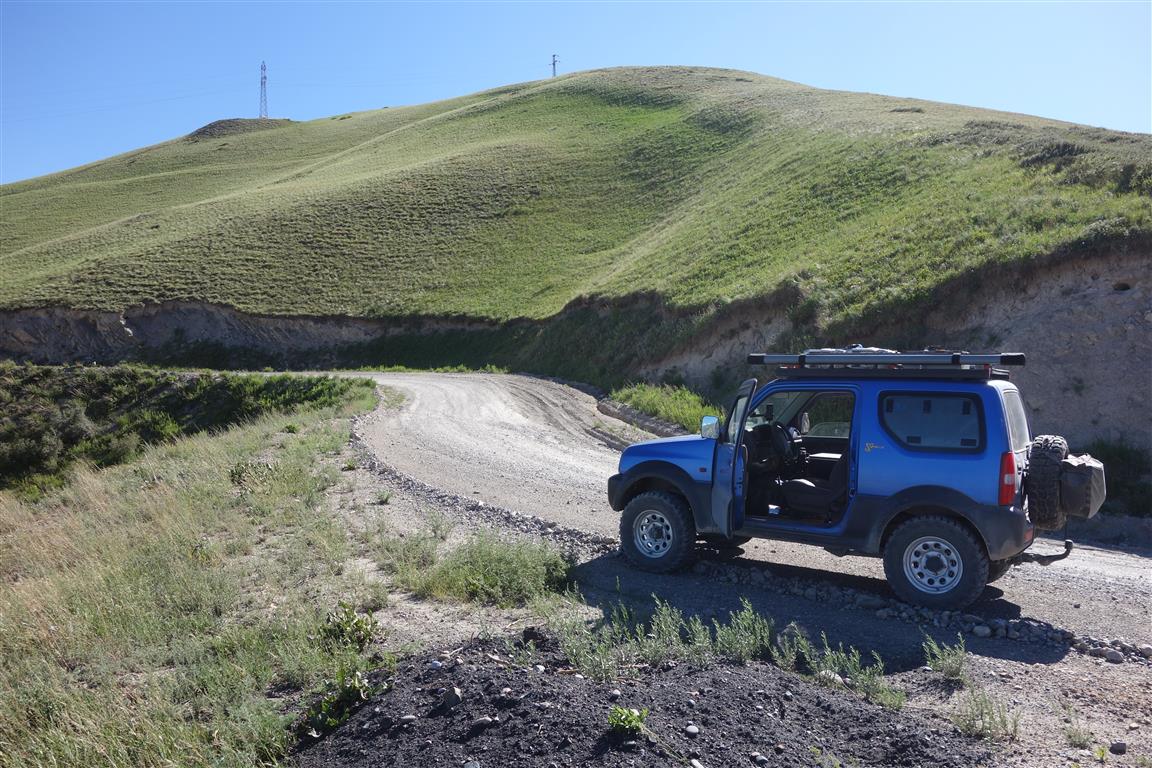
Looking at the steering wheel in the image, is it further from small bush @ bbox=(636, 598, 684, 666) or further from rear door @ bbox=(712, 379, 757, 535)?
small bush @ bbox=(636, 598, 684, 666)

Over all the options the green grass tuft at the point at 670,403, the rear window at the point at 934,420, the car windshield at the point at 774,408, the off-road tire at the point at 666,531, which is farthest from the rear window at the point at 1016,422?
the green grass tuft at the point at 670,403

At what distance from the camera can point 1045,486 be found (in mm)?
7340

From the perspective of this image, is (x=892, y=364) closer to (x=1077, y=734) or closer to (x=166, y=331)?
(x=1077, y=734)

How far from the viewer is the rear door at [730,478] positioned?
8258mm

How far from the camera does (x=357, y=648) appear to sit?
20.7 feet

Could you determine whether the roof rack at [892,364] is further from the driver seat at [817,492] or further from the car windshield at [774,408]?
the driver seat at [817,492]

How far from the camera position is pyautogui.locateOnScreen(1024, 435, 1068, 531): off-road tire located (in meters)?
7.32

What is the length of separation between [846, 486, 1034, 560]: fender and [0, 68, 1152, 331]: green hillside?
11732 mm

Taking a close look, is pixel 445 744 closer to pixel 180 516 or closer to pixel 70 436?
pixel 180 516

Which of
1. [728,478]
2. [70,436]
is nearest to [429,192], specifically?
[70,436]

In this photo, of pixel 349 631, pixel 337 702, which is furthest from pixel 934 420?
pixel 337 702

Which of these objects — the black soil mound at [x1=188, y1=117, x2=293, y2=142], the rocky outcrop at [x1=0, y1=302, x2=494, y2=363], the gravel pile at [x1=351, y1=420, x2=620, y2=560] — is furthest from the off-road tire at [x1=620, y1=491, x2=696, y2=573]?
the black soil mound at [x1=188, y1=117, x2=293, y2=142]

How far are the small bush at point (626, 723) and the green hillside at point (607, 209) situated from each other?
51.9 feet

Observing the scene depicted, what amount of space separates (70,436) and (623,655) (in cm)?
3164
